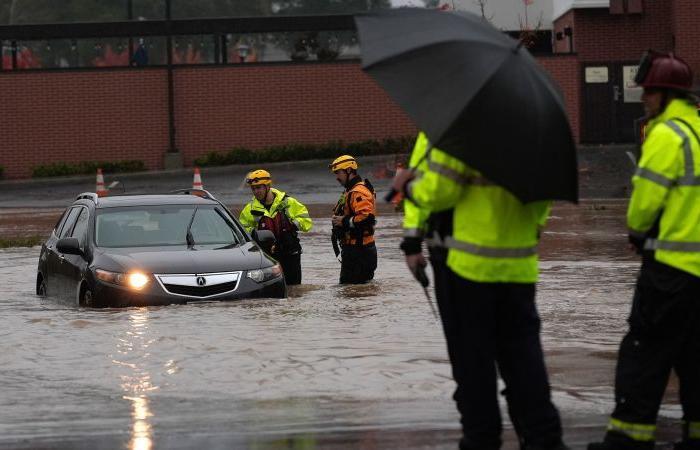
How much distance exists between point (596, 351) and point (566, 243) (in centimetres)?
1018

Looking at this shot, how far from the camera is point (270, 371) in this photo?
9.73m

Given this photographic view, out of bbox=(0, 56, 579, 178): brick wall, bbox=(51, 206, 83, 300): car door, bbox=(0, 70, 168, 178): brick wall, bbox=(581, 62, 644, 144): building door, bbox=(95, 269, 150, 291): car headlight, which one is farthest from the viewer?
bbox=(581, 62, 644, 144): building door

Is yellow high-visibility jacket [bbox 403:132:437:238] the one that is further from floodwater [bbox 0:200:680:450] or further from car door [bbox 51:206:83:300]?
car door [bbox 51:206:83:300]

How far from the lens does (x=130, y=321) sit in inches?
478

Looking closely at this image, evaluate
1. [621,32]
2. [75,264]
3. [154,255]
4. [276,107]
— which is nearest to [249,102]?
[276,107]

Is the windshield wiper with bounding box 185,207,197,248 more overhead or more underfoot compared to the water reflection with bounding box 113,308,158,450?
more overhead

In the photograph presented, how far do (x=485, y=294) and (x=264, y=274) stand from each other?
23.8ft

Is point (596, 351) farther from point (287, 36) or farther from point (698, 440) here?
point (287, 36)

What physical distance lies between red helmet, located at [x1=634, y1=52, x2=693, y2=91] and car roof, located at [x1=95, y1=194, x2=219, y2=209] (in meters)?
8.35

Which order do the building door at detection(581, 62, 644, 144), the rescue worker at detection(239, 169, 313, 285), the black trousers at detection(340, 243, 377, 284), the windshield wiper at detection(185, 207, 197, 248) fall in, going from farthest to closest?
1. the building door at detection(581, 62, 644, 144)
2. the rescue worker at detection(239, 169, 313, 285)
3. the black trousers at detection(340, 243, 377, 284)
4. the windshield wiper at detection(185, 207, 197, 248)

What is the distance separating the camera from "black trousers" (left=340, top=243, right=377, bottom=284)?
1498 cm

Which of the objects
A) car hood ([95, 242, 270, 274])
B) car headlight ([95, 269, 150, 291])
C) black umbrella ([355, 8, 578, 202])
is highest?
black umbrella ([355, 8, 578, 202])

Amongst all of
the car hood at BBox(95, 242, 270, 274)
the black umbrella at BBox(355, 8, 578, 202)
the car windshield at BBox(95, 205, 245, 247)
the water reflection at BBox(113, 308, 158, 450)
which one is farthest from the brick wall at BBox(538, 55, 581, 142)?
the black umbrella at BBox(355, 8, 578, 202)

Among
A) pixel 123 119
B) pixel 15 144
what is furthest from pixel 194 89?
pixel 15 144
